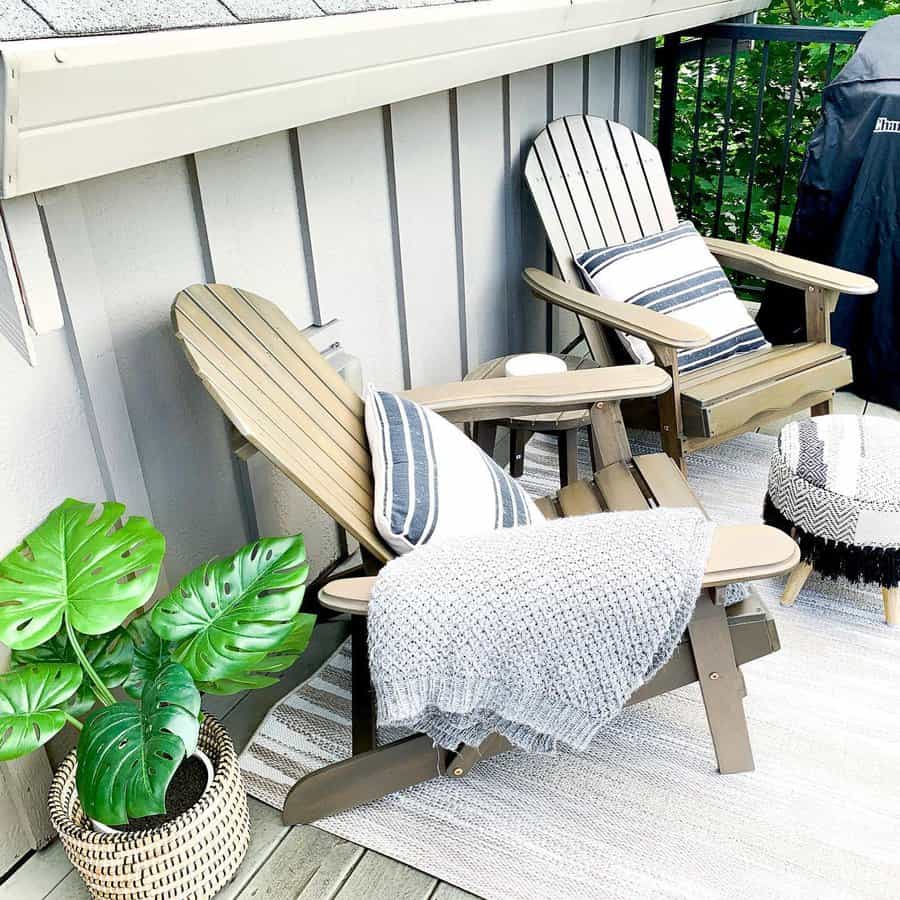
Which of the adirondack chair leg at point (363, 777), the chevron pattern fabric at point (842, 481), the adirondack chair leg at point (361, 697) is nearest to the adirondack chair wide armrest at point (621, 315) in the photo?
the chevron pattern fabric at point (842, 481)

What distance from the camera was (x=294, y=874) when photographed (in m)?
1.52

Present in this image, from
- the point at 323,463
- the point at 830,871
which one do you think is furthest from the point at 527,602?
Result: the point at 830,871

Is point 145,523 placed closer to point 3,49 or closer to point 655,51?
point 3,49

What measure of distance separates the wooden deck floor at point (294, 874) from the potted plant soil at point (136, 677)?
2.5 inches

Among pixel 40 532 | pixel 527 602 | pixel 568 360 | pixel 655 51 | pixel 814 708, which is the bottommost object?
pixel 814 708

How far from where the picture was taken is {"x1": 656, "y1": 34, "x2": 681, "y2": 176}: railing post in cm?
343

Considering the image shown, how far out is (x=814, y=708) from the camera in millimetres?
1814

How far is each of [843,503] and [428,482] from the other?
99cm

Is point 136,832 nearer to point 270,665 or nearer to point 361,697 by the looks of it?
point 270,665

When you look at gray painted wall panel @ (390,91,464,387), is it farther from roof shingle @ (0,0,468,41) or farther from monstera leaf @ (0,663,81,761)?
monstera leaf @ (0,663,81,761)

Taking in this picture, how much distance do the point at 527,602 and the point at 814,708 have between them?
2.88ft

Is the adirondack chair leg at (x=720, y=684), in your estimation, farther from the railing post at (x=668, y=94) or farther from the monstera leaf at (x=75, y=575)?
the railing post at (x=668, y=94)

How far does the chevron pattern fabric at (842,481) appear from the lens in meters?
1.92

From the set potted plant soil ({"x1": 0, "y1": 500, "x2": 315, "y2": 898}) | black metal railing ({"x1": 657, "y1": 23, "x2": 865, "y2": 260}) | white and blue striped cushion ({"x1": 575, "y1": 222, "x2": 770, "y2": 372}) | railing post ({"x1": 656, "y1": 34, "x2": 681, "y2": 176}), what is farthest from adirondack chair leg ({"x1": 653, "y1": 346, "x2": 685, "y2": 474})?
black metal railing ({"x1": 657, "y1": 23, "x2": 865, "y2": 260})
